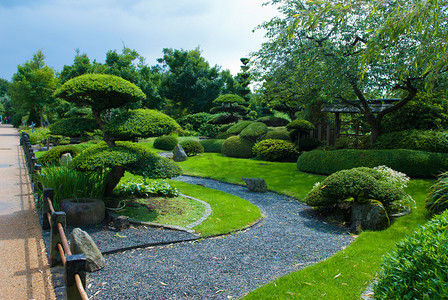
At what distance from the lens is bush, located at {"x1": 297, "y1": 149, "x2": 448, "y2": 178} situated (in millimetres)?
9588

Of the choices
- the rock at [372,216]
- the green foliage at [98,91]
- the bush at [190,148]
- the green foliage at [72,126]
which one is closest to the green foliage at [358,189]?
the rock at [372,216]

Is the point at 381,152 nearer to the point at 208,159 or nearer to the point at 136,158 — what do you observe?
the point at 136,158

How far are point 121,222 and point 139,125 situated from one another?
203cm

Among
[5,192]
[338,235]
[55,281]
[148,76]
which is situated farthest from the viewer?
[148,76]

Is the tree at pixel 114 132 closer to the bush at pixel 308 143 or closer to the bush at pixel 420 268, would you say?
the bush at pixel 420 268

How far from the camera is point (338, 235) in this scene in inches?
247

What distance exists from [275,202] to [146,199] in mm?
3685

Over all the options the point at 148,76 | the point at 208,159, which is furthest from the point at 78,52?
the point at 208,159

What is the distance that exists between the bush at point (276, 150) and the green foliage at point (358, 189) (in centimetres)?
897

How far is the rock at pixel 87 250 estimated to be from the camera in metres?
4.21

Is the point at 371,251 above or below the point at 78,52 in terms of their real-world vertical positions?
below

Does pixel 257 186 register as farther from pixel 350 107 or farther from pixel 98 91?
pixel 350 107

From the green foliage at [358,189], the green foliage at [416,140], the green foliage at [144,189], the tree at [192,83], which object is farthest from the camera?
the tree at [192,83]

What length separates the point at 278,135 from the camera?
59.3 feet
